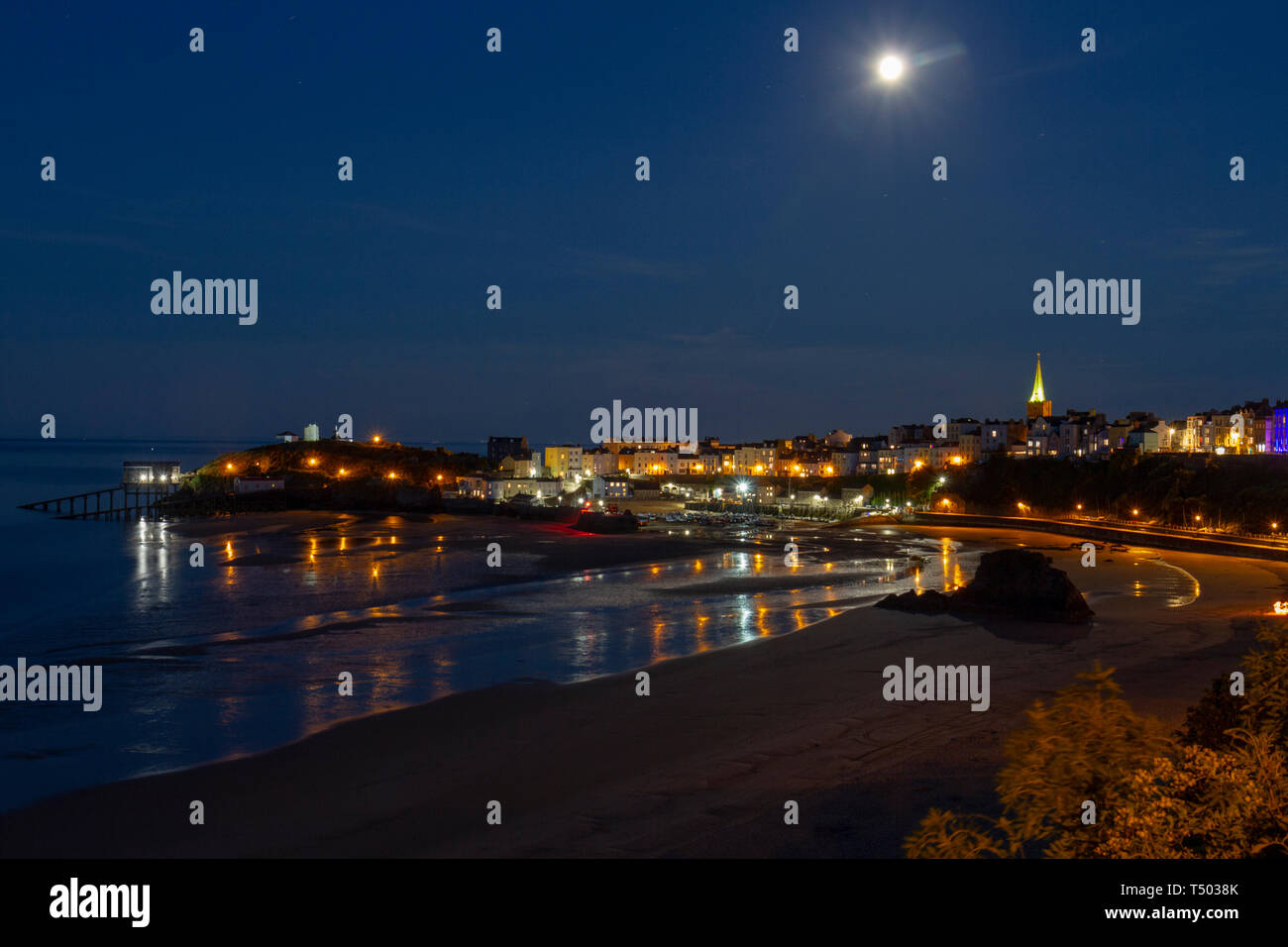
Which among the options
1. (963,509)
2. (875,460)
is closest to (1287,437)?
(963,509)

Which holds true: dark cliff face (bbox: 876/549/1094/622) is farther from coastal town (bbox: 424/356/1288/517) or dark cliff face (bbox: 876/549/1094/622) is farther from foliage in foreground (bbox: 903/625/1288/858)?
coastal town (bbox: 424/356/1288/517)

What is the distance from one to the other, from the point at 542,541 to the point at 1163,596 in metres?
34.4

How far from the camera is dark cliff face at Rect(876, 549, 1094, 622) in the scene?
74.7ft

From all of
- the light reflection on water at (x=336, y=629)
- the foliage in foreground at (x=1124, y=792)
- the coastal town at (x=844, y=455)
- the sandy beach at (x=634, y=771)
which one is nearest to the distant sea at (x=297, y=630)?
the light reflection on water at (x=336, y=629)

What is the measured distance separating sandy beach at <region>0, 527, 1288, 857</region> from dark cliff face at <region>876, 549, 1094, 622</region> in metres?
3.69

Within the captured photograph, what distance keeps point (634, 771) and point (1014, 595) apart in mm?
15653

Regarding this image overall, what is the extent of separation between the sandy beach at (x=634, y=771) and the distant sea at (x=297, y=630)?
1504 mm

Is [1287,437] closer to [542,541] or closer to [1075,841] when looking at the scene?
[542,541]

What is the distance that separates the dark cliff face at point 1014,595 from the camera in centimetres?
2278

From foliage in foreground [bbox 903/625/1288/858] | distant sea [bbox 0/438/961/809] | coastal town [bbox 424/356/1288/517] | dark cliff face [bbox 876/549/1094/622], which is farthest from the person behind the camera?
coastal town [bbox 424/356/1288/517]

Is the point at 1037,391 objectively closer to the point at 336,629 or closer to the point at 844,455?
the point at 844,455

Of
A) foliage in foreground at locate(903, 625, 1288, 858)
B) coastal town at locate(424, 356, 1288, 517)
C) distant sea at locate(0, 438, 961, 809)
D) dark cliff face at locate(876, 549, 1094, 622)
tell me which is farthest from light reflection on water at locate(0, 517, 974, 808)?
coastal town at locate(424, 356, 1288, 517)

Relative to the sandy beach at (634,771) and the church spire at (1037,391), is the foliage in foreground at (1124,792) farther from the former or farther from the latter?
the church spire at (1037,391)
